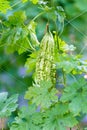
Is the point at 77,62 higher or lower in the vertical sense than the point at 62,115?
higher

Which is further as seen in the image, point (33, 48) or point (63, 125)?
point (33, 48)

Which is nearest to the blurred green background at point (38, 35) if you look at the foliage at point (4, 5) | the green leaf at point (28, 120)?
the foliage at point (4, 5)

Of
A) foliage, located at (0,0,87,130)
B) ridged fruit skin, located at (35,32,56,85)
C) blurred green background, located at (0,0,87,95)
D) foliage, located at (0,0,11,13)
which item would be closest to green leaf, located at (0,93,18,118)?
foliage, located at (0,0,87,130)

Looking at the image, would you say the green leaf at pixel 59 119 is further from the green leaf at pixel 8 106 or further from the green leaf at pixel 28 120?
the green leaf at pixel 8 106

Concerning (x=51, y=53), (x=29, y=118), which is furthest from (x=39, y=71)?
(x=29, y=118)

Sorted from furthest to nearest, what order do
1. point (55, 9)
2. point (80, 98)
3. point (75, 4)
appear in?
1. point (75, 4)
2. point (55, 9)
3. point (80, 98)

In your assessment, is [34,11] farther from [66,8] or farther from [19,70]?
[19,70]
